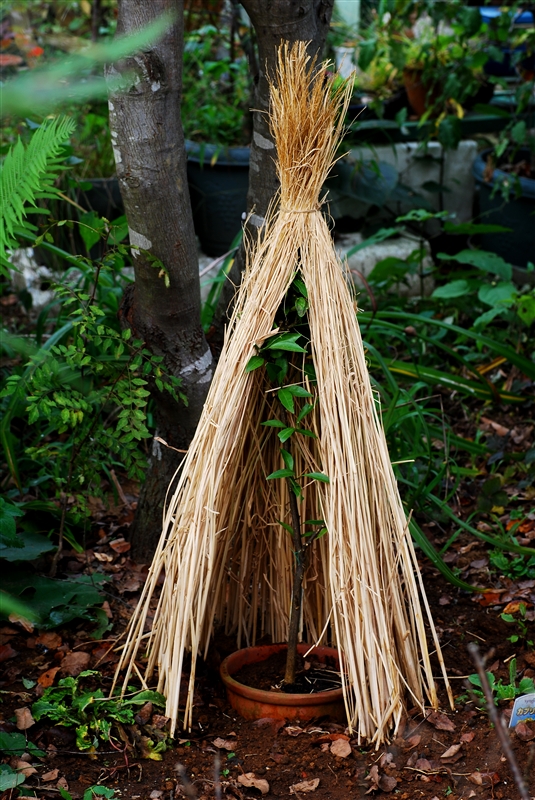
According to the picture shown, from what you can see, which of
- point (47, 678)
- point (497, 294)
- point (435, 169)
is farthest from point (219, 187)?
point (47, 678)

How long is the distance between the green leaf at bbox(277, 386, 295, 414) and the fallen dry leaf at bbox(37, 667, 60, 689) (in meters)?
0.83

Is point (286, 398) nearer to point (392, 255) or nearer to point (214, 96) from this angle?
point (392, 255)

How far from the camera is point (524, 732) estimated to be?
1.57 meters

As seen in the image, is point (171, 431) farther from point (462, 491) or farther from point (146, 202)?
point (462, 491)

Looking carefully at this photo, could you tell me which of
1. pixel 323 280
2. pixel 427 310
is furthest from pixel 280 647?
pixel 427 310

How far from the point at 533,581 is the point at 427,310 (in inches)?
Result: 69.9

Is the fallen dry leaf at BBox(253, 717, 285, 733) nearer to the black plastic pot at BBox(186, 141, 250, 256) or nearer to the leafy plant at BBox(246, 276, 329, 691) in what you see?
the leafy plant at BBox(246, 276, 329, 691)

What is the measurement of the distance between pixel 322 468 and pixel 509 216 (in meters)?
2.76

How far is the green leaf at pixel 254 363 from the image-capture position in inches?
65.0

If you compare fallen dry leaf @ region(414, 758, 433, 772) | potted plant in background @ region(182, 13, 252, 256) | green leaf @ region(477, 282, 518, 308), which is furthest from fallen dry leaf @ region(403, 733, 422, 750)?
potted plant in background @ region(182, 13, 252, 256)

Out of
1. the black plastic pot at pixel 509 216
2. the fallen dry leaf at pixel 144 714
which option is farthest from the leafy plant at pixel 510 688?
the black plastic pot at pixel 509 216

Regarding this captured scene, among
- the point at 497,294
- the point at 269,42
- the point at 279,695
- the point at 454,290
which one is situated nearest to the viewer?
the point at 279,695

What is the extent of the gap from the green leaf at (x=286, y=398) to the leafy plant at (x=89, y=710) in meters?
0.69

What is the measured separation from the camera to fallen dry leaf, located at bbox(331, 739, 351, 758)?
1.59 m
